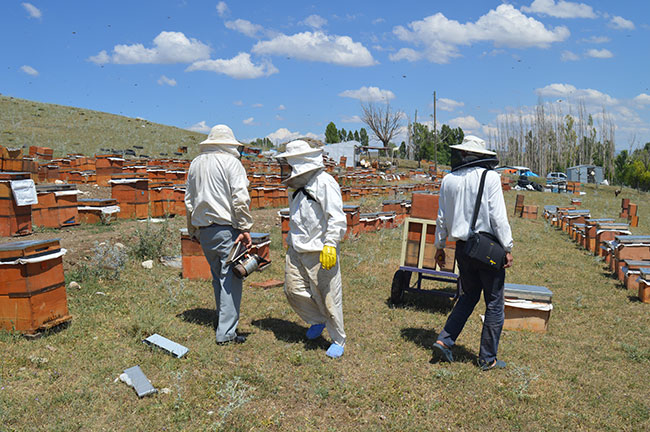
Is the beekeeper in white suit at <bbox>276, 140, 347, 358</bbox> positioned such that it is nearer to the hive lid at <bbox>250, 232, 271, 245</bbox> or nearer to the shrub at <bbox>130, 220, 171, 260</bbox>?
the hive lid at <bbox>250, 232, 271, 245</bbox>

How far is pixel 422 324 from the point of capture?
5.54 metres

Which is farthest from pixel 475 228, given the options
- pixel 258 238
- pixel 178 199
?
pixel 178 199

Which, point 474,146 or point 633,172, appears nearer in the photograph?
point 474,146

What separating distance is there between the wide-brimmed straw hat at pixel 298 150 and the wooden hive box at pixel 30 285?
238 cm

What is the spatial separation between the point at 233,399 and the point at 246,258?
1.45 meters

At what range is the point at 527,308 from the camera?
533 centimetres

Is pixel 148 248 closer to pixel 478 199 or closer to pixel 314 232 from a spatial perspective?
pixel 314 232

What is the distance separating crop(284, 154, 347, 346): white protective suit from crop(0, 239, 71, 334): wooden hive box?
2276 mm

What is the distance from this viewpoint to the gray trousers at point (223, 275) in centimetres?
451

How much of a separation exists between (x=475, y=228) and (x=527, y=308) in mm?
1832

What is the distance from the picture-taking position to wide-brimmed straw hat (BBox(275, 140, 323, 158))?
13.8 feet

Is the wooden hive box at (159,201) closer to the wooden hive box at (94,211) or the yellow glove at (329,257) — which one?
the wooden hive box at (94,211)

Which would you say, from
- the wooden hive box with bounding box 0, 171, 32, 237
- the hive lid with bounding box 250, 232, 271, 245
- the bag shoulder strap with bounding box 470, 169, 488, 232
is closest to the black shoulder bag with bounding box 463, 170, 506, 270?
the bag shoulder strap with bounding box 470, 169, 488, 232

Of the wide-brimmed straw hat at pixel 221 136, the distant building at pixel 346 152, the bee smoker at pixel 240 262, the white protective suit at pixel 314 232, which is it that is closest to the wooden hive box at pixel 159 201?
the wide-brimmed straw hat at pixel 221 136
